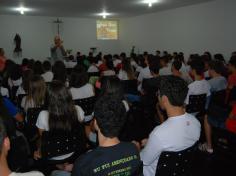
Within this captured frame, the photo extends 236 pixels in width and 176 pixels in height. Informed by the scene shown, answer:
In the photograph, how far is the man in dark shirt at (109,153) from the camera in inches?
52.4

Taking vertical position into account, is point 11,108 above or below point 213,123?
above

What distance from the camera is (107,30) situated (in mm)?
15242

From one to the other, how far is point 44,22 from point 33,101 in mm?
10767

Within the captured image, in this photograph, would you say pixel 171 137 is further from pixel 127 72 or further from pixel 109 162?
pixel 127 72

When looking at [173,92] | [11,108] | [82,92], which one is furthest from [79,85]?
[173,92]

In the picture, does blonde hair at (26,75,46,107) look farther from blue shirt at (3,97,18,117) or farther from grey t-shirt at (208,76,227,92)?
grey t-shirt at (208,76,227,92)

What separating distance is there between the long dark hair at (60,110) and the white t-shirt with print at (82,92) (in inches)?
43.4

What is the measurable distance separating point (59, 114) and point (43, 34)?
11398mm

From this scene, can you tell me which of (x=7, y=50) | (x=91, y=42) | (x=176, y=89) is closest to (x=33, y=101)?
(x=176, y=89)

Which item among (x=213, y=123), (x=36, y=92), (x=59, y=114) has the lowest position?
(x=213, y=123)

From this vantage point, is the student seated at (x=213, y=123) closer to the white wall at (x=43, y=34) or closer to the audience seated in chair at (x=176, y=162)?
the audience seated in chair at (x=176, y=162)

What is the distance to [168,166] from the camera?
1666 mm

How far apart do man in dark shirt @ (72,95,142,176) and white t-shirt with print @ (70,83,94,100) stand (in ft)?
7.44

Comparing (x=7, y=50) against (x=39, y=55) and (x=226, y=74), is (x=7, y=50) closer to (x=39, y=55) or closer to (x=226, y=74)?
(x=39, y=55)
